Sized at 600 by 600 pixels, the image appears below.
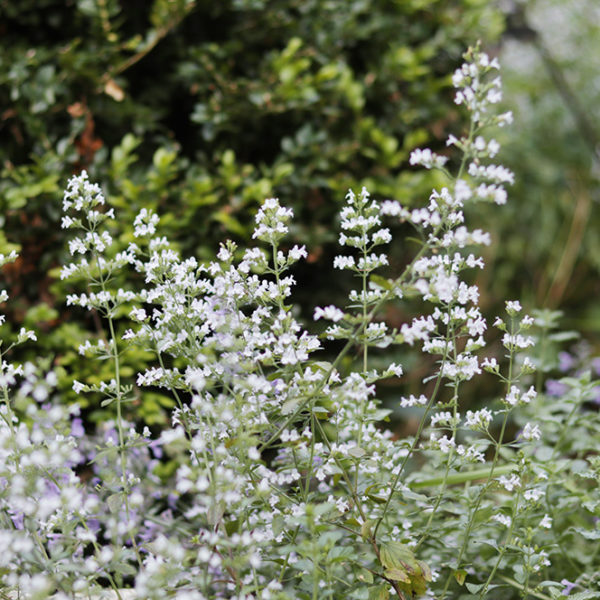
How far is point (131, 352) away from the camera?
7.41ft

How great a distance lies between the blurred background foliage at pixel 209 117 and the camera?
2391 mm

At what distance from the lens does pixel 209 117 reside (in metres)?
2.61

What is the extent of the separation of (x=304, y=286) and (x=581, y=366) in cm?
120

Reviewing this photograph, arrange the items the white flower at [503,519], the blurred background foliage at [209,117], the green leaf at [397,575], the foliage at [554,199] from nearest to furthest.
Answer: the green leaf at [397,575]
the white flower at [503,519]
the blurred background foliage at [209,117]
the foliage at [554,199]

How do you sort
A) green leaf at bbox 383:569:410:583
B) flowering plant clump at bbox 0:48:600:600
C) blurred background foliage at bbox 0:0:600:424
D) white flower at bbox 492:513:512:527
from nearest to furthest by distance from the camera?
1. flowering plant clump at bbox 0:48:600:600
2. green leaf at bbox 383:569:410:583
3. white flower at bbox 492:513:512:527
4. blurred background foliage at bbox 0:0:600:424

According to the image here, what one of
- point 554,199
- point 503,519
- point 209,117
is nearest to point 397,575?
point 503,519

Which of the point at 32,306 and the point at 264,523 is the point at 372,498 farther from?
the point at 32,306

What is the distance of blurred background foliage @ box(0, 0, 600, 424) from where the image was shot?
239cm

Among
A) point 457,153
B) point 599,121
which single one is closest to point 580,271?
point 599,121

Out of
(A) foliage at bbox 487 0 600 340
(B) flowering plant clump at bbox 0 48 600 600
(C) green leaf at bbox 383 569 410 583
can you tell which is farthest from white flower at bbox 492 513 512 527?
(A) foliage at bbox 487 0 600 340

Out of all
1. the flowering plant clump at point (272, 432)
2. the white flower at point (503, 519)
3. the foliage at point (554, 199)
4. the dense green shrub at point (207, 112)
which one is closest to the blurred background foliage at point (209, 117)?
the dense green shrub at point (207, 112)

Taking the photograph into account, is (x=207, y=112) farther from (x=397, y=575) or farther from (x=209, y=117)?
(x=397, y=575)

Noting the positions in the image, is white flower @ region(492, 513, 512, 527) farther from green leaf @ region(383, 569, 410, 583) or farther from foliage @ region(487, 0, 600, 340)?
foliage @ region(487, 0, 600, 340)

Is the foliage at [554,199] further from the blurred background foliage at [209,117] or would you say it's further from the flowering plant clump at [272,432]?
the flowering plant clump at [272,432]
